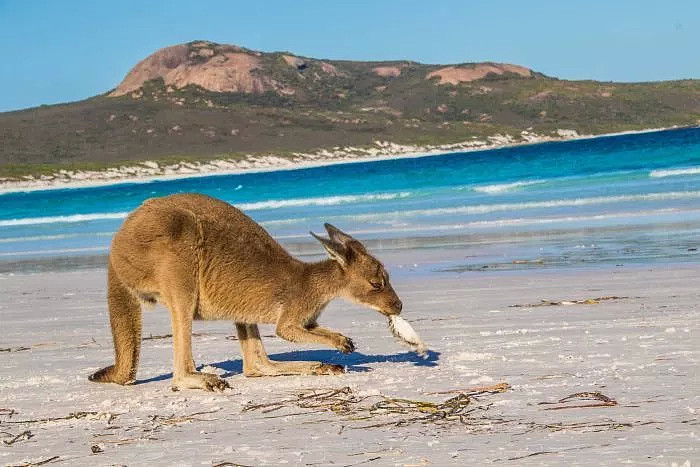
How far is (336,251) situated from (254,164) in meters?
71.4

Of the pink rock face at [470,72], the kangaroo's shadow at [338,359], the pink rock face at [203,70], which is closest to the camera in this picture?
the kangaroo's shadow at [338,359]

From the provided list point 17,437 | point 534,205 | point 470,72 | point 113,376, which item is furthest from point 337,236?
point 470,72

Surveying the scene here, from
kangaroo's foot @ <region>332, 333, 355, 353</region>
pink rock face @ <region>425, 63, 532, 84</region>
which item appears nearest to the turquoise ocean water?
kangaroo's foot @ <region>332, 333, 355, 353</region>

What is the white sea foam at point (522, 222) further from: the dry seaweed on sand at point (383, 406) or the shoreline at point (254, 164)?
the shoreline at point (254, 164)

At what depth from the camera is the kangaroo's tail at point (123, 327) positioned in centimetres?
588

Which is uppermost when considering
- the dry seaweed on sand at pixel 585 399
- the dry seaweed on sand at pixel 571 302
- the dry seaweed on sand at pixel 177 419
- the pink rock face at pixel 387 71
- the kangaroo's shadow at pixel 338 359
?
the pink rock face at pixel 387 71

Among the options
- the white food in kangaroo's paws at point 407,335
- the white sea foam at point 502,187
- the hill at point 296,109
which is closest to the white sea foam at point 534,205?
the white sea foam at point 502,187

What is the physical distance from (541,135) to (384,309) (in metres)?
91.2

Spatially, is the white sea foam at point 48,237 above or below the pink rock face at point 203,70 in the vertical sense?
below

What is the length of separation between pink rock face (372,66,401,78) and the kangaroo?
439 ft

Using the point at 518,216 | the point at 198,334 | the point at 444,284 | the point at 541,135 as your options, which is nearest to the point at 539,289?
the point at 444,284

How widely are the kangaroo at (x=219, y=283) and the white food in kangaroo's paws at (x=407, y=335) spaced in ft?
0.41

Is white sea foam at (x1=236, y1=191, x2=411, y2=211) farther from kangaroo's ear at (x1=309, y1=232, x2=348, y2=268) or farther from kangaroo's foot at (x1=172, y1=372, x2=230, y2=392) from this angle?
kangaroo's foot at (x1=172, y1=372, x2=230, y2=392)

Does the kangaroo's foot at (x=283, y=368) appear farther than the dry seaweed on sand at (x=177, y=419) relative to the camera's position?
Yes
